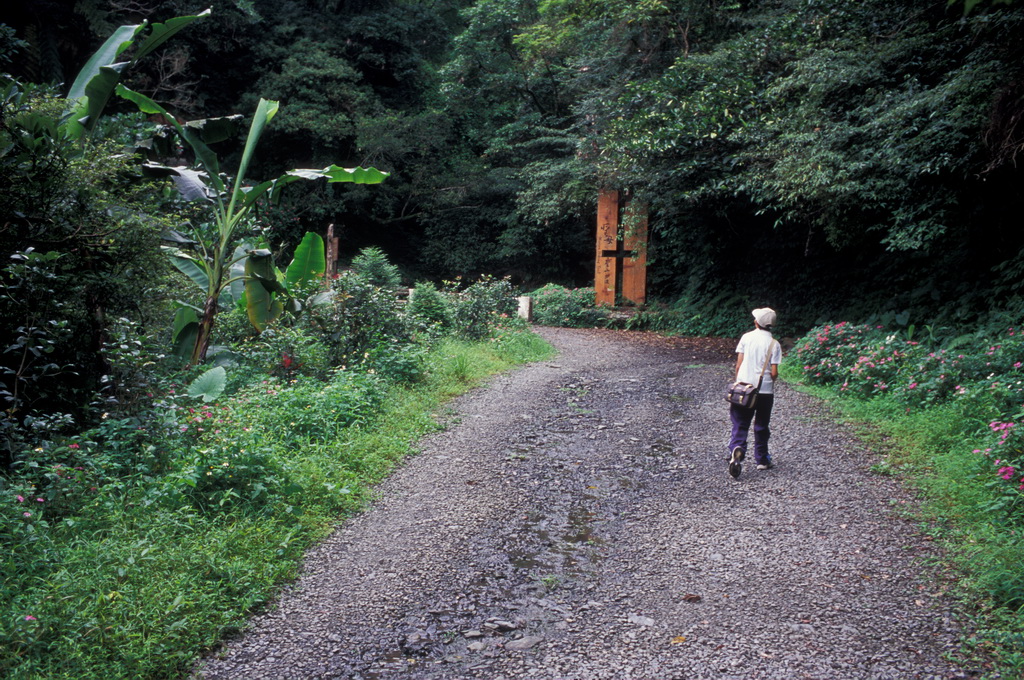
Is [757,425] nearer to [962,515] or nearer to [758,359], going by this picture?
[758,359]

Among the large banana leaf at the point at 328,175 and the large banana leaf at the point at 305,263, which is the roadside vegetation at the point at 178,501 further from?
the large banana leaf at the point at 328,175

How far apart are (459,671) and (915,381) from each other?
6585 mm

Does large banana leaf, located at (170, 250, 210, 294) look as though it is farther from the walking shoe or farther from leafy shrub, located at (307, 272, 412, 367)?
the walking shoe

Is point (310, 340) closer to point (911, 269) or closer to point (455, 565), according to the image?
point (455, 565)

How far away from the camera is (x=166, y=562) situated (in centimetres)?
376

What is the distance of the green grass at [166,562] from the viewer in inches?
121

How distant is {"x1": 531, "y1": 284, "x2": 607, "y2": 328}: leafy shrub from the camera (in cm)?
1819

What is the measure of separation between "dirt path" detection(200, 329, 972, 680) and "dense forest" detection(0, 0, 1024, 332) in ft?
9.53

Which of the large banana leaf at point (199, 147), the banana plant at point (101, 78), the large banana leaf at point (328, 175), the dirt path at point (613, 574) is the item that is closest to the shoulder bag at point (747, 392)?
the dirt path at point (613, 574)

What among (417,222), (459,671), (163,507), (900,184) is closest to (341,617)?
(459,671)

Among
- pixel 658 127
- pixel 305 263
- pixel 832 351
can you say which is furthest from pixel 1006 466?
pixel 658 127

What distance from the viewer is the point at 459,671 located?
129 inches

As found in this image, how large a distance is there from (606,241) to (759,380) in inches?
493

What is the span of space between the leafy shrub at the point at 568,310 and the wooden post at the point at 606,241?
46cm
